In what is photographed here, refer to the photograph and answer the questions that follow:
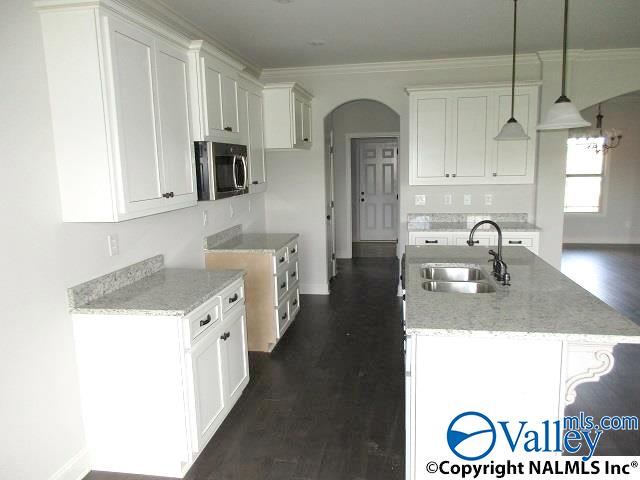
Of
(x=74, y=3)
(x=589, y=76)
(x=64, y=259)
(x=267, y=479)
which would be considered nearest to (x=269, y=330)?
(x=267, y=479)

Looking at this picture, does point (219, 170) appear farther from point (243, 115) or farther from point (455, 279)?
point (455, 279)

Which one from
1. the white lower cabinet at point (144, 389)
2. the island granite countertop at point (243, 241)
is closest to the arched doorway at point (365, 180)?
the island granite countertop at point (243, 241)

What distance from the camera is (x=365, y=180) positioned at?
30.4 ft

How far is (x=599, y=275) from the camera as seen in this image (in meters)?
6.79

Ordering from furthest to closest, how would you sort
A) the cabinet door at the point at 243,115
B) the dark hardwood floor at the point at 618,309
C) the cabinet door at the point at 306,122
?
the cabinet door at the point at 306,122
the cabinet door at the point at 243,115
the dark hardwood floor at the point at 618,309

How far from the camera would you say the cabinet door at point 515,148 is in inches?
193

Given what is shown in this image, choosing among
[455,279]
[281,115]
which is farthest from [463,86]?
[455,279]

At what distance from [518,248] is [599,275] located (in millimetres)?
3903

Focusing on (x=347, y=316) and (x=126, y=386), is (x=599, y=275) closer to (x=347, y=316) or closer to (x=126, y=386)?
(x=347, y=316)

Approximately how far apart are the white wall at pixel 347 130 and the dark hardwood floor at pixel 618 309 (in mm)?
3419

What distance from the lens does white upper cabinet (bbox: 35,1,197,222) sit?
2.23 metres

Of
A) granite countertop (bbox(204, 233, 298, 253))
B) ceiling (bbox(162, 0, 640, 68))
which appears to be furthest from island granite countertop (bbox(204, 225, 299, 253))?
ceiling (bbox(162, 0, 640, 68))

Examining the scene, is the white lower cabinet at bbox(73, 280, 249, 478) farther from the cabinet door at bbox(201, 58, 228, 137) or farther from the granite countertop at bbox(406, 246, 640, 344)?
the cabinet door at bbox(201, 58, 228, 137)

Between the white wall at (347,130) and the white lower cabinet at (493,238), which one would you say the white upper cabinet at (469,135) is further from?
the white wall at (347,130)
